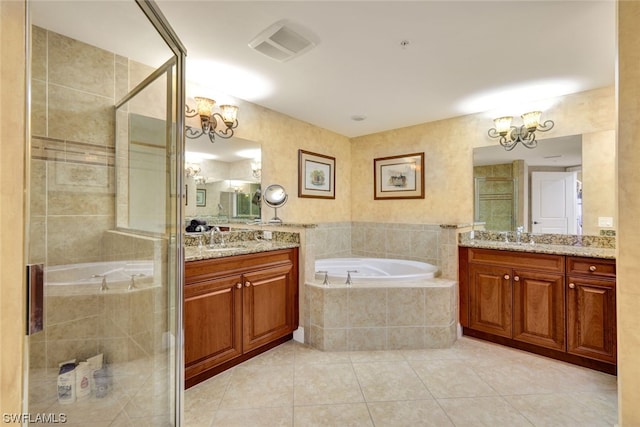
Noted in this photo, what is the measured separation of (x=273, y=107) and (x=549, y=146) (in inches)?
108

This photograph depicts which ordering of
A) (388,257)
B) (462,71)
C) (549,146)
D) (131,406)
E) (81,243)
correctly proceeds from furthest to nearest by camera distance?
(388,257) → (549,146) → (462,71) → (81,243) → (131,406)

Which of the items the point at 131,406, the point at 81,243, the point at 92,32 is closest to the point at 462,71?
the point at 92,32

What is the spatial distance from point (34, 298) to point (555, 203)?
362 centimetres

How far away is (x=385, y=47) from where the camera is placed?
1.83 m

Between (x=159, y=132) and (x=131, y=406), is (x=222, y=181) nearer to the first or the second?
(x=159, y=132)

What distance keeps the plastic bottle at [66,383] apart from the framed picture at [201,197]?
1.34 m

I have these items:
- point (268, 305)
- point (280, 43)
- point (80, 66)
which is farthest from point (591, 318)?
point (80, 66)

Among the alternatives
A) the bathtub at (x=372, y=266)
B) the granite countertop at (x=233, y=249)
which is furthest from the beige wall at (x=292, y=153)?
the bathtub at (x=372, y=266)

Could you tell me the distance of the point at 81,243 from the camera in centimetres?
172

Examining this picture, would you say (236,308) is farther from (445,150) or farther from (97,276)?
(445,150)

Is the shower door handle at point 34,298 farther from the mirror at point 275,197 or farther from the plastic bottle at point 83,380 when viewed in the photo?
the mirror at point 275,197

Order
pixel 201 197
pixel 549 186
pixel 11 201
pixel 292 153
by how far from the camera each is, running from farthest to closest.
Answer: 1. pixel 292 153
2. pixel 549 186
3. pixel 201 197
4. pixel 11 201

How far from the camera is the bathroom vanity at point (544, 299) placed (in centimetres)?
199

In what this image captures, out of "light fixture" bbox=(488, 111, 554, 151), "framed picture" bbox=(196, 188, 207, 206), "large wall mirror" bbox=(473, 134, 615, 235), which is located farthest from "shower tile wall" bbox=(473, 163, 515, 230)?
"framed picture" bbox=(196, 188, 207, 206)
